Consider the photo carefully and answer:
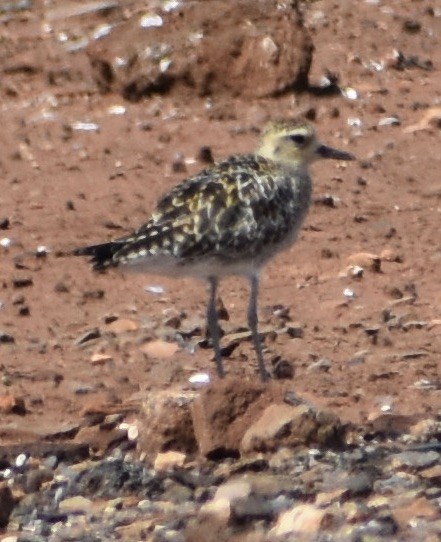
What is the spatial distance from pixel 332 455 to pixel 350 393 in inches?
52.1

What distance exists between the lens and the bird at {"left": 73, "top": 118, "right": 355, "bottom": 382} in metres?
9.08

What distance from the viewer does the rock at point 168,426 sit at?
7586 mm

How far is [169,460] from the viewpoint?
295 inches

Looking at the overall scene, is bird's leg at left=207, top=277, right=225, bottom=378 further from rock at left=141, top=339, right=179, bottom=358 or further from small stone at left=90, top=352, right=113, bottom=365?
small stone at left=90, top=352, right=113, bottom=365

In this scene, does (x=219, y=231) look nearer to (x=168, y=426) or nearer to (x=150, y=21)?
(x=168, y=426)

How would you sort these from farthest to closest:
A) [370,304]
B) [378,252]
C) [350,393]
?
[378,252]
[370,304]
[350,393]

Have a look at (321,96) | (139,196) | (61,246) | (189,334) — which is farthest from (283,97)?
(189,334)

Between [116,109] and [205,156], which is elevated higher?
[205,156]

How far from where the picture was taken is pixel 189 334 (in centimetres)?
993

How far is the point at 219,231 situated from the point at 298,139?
1024mm

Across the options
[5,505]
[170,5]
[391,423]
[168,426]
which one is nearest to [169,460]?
[168,426]

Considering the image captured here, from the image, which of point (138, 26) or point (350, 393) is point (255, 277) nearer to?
point (350, 393)

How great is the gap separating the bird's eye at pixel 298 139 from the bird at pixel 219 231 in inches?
8.9

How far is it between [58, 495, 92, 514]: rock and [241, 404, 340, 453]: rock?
0.71 meters
